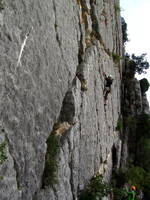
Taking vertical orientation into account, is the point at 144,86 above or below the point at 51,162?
above

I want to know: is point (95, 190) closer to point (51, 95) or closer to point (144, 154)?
point (51, 95)

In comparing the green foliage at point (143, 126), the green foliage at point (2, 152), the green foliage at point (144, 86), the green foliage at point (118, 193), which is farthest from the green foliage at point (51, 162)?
the green foliage at point (144, 86)

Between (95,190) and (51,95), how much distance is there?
6305mm

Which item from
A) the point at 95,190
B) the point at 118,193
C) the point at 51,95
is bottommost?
the point at 95,190

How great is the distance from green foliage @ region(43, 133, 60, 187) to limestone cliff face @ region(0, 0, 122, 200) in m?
0.27

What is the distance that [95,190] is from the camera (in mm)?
18484

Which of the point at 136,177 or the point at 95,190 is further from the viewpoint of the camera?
the point at 136,177

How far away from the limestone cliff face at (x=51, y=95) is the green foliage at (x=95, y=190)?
16.5 inches

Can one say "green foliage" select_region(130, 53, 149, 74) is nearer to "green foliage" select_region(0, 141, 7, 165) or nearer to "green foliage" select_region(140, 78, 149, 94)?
"green foliage" select_region(140, 78, 149, 94)

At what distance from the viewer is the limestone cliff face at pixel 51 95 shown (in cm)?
1159

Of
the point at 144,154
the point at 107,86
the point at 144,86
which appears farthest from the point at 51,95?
the point at 144,86

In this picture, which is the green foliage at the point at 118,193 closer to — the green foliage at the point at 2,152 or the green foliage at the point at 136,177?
the green foliage at the point at 136,177

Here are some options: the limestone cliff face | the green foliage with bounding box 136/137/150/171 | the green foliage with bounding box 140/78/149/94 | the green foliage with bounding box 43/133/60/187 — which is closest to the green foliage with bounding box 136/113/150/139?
the green foliage with bounding box 136/137/150/171

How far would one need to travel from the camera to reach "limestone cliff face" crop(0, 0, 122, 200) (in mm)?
11594
